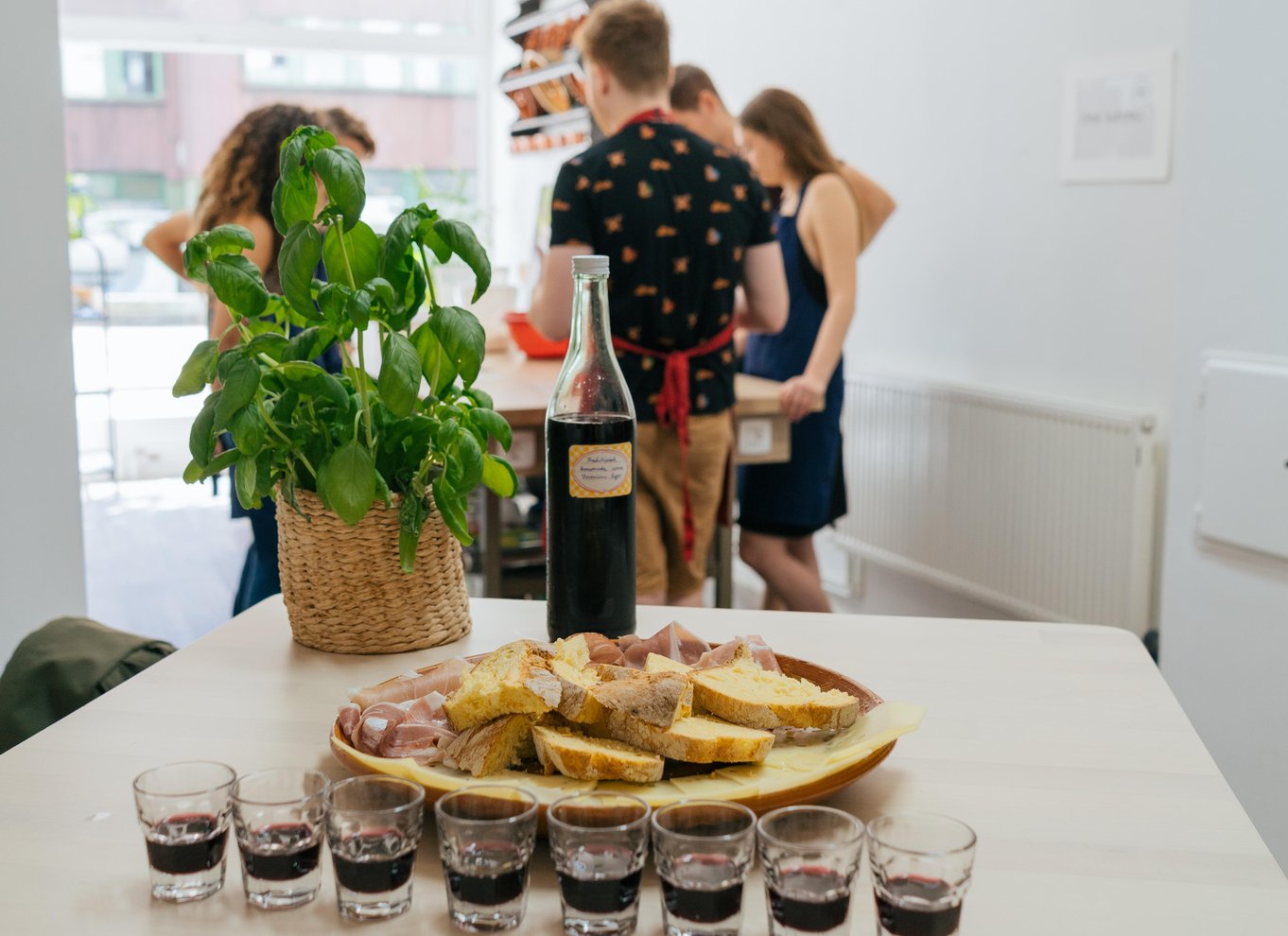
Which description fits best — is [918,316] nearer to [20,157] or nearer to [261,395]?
[20,157]

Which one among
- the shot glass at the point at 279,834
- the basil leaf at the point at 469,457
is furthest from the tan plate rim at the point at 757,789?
the basil leaf at the point at 469,457

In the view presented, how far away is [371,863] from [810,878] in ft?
0.86

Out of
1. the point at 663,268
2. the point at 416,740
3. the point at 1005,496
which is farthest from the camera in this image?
the point at 1005,496

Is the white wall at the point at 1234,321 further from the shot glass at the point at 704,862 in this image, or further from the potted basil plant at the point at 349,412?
the shot glass at the point at 704,862

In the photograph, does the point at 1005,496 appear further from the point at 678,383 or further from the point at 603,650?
the point at 603,650

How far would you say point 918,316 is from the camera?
4.07 meters

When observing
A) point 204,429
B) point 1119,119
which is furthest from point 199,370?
point 1119,119

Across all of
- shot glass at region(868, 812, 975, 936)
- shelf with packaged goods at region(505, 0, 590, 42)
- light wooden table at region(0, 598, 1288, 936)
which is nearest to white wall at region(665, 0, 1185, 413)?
shelf with packaged goods at region(505, 0, 590, 42)

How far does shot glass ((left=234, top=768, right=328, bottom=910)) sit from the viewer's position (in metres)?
0.82

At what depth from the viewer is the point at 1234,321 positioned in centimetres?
210

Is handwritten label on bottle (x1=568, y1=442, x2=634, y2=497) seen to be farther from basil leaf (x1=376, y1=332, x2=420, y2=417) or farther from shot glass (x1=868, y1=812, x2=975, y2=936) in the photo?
shot glass (x1=868, y1=812, x2=975, y2=936)

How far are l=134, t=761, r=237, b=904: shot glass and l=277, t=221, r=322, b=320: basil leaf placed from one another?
1.64 feet

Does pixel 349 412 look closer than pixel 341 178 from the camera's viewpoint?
No

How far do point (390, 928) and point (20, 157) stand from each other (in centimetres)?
183
